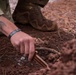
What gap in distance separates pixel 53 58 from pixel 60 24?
0.88 meters

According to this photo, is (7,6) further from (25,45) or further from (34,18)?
(25,45)

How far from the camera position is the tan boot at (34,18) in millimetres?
2619

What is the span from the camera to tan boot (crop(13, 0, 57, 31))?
8.59 feet

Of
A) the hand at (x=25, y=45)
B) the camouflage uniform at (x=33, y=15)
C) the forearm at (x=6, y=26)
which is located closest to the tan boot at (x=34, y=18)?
the camouflage uniform at (x=33, y=15)

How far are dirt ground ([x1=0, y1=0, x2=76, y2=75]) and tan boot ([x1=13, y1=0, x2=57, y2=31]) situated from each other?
0.05 meters

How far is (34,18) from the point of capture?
2643mm

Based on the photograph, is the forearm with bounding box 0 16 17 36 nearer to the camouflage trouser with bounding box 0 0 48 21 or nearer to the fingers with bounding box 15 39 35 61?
the fingers with bounding box 15 39 35 61

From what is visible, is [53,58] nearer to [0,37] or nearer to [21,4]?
[0,37]

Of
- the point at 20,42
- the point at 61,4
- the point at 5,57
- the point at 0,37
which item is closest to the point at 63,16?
the point at 61,4

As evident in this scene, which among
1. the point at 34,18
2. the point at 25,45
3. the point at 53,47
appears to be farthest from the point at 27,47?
the point at 34,18

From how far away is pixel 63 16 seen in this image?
2.99 m

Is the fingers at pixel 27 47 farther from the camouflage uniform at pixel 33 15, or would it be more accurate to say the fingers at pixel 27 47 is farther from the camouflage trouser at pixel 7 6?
the camouflage uniform at pixel 33 15

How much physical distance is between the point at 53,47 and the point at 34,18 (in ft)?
1.58

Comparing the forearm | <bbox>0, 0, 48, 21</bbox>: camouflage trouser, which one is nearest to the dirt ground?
<bbox>0, 0, 48, 21</bbox>: camouflage trouser
